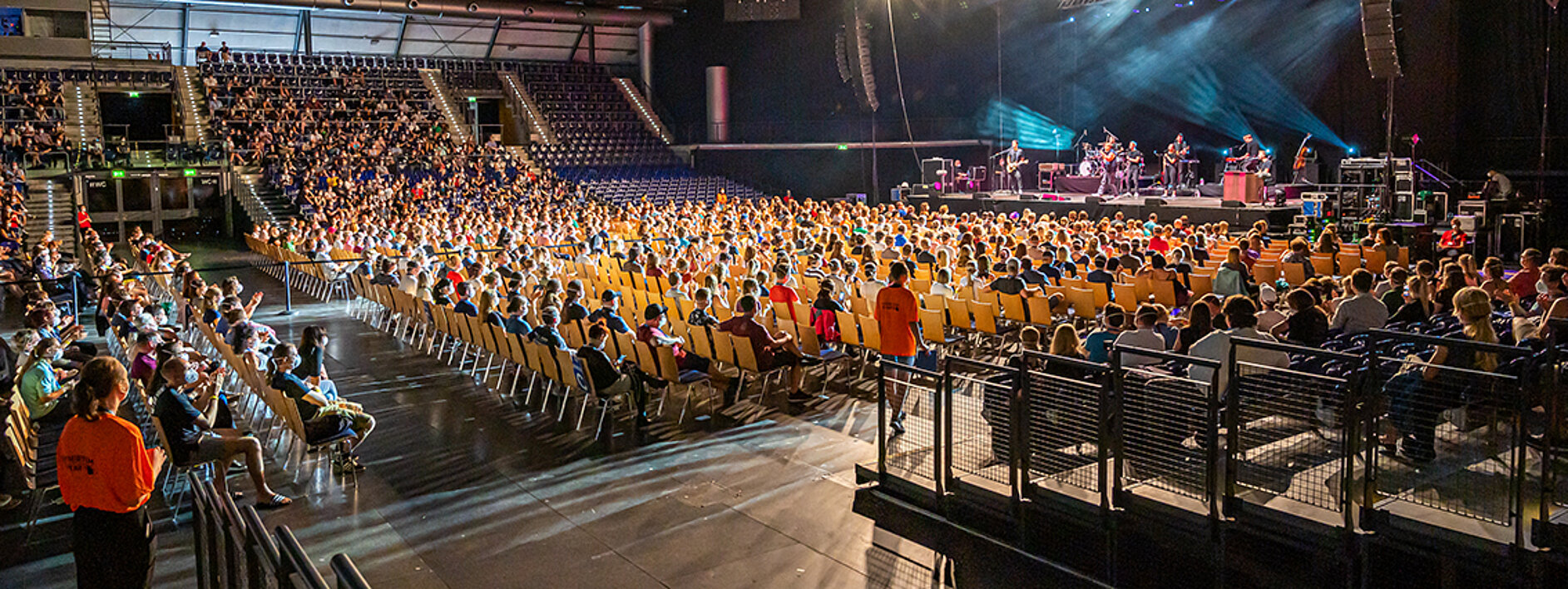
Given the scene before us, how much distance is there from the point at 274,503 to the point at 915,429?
3.84m

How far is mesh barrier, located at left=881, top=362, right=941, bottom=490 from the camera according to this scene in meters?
5.88

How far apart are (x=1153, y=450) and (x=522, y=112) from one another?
32317 mm

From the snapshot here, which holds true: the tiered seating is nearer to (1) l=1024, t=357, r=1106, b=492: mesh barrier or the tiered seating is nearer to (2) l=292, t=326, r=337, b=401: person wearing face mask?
(2) l=292, t=326, r=337, b=401: person wearing face mask

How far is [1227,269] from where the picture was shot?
10.1m

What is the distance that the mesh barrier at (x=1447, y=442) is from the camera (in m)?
4.14

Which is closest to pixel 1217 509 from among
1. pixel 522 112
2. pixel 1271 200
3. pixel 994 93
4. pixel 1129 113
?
pixel 1271 200

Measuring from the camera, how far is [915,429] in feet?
19.8

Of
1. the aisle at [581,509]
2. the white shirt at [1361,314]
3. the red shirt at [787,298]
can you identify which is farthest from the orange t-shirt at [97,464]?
the red shirt at [787,298]

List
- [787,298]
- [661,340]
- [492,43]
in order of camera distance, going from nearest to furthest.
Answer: [661,340]
[787,298]
[492,43]

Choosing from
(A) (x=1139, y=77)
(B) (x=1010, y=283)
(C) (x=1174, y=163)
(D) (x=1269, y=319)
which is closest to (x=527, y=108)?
(A) (x=1139, y=77)

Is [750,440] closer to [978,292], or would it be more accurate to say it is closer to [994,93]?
[978,292]

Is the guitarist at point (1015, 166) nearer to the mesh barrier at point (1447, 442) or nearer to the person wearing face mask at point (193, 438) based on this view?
the person wearing face mask at point (193, 438)

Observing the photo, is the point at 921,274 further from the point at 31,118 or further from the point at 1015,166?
the point at 31,118

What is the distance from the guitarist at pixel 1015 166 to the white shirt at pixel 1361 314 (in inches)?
731
